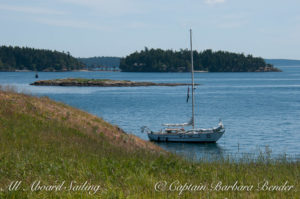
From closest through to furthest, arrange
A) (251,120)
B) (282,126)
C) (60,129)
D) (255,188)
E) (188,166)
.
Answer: (255,188)
(188,166)
(60,129)
(282,126)
(251,120)

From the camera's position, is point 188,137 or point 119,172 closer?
point 119,172

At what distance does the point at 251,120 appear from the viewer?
199 ft

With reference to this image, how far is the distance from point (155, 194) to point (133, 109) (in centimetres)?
6578

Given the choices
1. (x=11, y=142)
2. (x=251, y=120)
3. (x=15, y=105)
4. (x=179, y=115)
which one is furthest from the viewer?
(x=179, y=115)

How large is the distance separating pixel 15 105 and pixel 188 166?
14.4 m

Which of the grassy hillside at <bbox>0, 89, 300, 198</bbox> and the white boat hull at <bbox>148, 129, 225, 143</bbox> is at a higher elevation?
the grassy hillside at <bbox>0, 89, 300, 198</bbox>

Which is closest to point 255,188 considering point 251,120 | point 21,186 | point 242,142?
point 21,186

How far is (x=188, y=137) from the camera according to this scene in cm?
4344

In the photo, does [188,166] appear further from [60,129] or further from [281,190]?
[60,129]

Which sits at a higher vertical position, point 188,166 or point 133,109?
point 188,166

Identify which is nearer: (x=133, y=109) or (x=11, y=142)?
(x=11, y=142)

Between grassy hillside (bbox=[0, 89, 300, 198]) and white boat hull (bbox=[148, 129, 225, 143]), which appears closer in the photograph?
grassy hillside (bbox=[0, 89, 300, 198])

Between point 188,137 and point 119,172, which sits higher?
point 119,172

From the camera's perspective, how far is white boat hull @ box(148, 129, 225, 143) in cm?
4319
